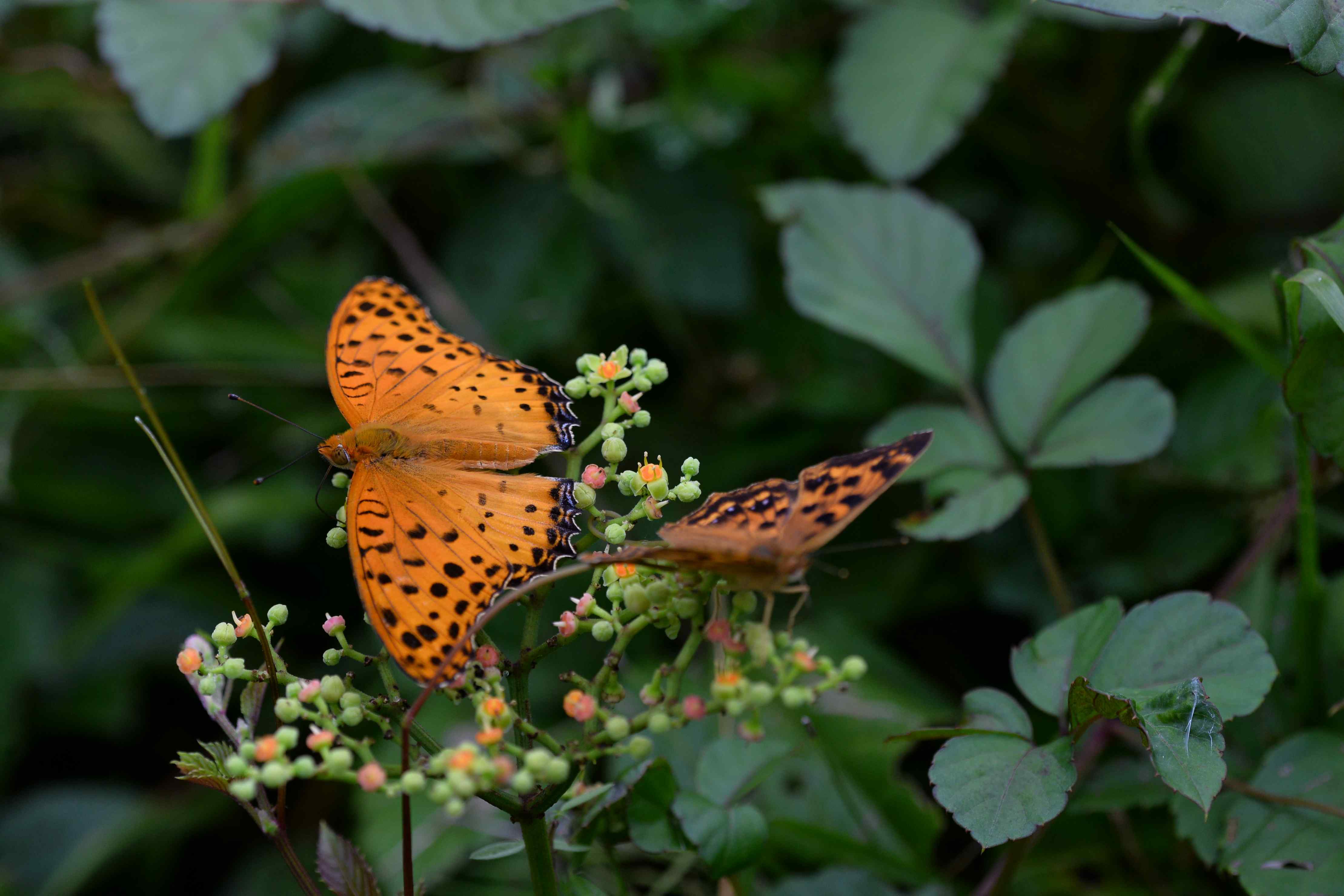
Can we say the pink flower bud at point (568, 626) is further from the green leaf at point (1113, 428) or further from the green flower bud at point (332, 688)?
the green leaf at point (1113, 428)

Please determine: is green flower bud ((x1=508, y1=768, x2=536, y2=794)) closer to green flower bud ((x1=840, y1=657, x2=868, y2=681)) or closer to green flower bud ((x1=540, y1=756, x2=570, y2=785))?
green flower bud ((x1=540, y1=756, x2=570, y2=785))

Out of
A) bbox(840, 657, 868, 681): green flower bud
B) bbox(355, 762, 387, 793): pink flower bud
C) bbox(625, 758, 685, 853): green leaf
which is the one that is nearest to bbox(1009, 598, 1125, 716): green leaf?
bbox(840, 657, 868, 681): green flower bud

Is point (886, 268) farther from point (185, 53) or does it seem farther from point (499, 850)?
point (185, 53)

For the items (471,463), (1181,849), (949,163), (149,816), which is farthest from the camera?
(949,163)

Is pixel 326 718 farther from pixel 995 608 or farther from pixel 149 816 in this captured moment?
pixel 149 816

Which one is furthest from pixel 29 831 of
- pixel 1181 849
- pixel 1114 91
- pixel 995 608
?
pixel 1114 91

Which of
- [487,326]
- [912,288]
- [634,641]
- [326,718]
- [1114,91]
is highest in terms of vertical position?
[1114,91]

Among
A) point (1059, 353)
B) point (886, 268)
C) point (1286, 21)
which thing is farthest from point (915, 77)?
point (1286, 21)
